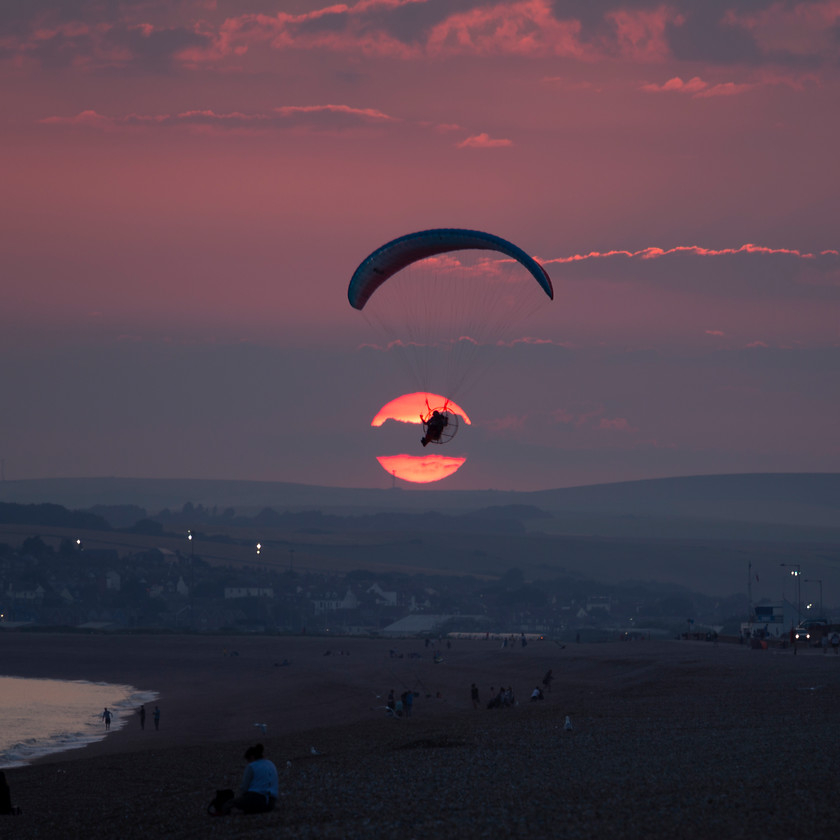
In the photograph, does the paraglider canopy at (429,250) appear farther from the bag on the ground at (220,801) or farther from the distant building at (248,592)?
the distant building at (248,592)

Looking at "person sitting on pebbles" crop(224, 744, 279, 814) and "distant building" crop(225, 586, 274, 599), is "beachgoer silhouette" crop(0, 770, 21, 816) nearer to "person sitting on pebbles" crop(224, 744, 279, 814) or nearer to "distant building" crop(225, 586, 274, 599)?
"person sitting on pebbles" crop(224, 744, 279, 814)

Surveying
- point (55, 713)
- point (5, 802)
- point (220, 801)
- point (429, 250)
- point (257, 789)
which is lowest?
point (55, 713)

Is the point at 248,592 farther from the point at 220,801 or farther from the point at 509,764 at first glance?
the point at 220,801

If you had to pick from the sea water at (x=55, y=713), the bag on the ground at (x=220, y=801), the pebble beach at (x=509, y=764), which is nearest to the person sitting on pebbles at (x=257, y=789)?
the pebble beach at (x=509, y=764)

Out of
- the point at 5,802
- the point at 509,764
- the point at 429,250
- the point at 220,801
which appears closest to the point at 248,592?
the point at 429,250

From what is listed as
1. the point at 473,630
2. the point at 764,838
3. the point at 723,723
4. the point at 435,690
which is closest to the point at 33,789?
the point at 723,723

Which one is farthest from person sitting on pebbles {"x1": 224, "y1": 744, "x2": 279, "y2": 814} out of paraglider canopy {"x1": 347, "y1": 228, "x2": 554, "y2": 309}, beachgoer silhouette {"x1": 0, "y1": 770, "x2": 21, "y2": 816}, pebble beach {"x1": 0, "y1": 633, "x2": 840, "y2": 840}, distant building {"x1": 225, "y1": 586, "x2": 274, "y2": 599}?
distant building {"x1": 225, "y1": 586, "x2": 274, "y2": 599}
